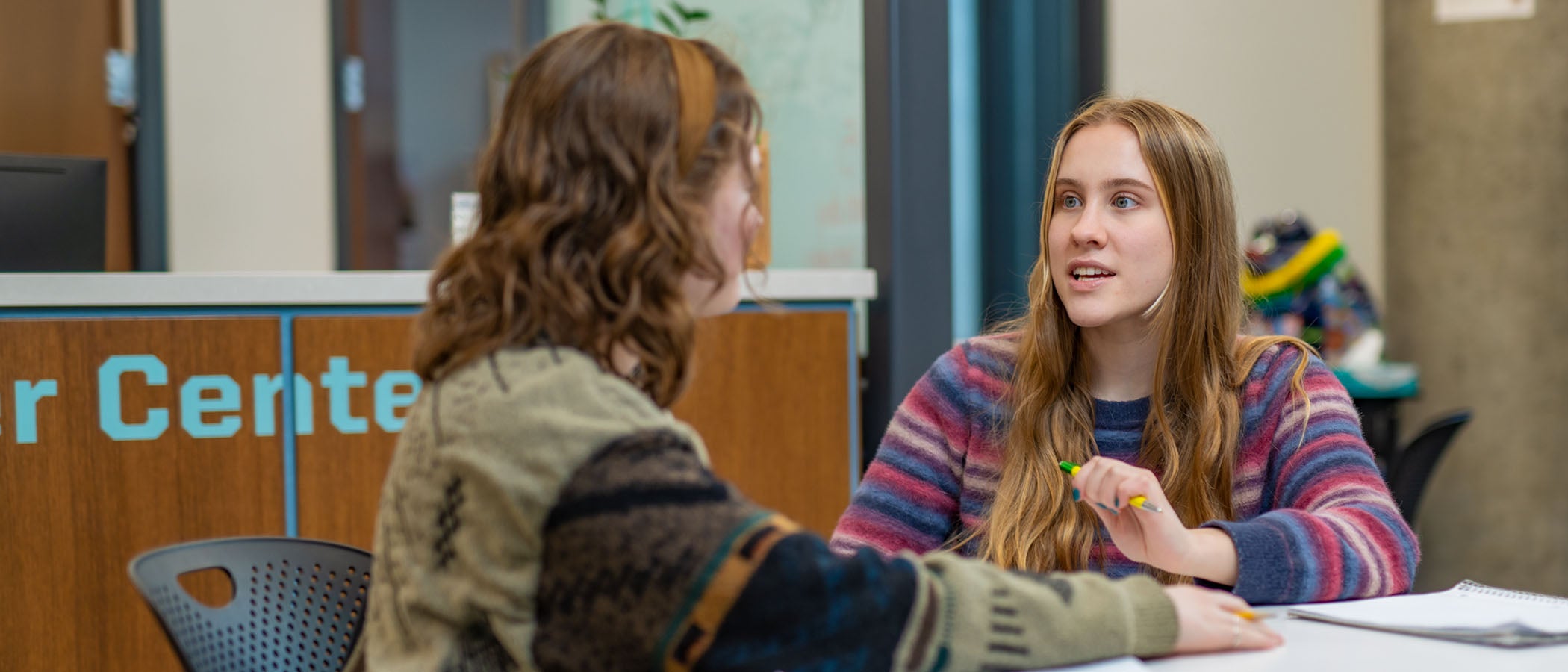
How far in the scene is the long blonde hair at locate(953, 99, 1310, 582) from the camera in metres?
1.51

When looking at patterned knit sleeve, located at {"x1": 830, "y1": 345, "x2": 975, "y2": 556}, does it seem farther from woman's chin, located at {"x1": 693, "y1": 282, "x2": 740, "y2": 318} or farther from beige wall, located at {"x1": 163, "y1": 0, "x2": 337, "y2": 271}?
beige wall, located at {"x1": 163, "y1": 0, "x2": 337, "y2": 271}

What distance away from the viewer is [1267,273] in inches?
142

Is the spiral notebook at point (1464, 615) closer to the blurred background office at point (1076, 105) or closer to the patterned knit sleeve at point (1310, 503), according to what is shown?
the patterned knit sleeve at point (1310, 503)

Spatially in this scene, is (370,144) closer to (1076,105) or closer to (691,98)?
(1076,105)

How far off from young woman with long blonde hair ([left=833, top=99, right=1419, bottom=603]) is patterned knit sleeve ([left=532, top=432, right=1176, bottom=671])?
0.61 m

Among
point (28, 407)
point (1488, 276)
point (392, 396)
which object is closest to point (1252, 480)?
point (392, 396)

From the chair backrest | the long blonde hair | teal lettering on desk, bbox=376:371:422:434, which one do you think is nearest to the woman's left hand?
the long blonde hair

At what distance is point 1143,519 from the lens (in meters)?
1.20

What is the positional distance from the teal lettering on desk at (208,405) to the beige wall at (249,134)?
2.24 metres

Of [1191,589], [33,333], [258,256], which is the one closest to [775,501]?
[33,333]

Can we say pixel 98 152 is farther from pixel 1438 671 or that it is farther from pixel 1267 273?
pixel 1438 671

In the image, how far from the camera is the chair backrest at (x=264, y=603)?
1.13 m

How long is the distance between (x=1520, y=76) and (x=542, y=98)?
3815 millimetres

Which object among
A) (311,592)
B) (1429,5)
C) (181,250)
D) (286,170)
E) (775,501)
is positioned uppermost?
(1429,5)
